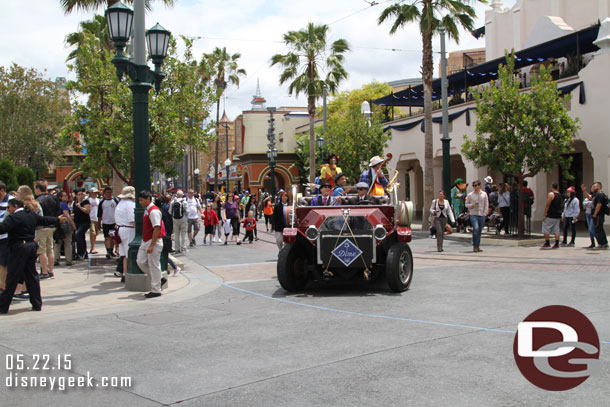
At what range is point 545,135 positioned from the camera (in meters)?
18.5

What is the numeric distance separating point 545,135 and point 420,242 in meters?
5.23

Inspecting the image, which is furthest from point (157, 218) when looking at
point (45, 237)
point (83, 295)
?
point (45, 237)

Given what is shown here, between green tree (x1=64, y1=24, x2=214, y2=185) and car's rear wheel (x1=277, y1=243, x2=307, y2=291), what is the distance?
8164mm

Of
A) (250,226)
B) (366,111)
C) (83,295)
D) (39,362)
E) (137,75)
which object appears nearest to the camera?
(39,362)

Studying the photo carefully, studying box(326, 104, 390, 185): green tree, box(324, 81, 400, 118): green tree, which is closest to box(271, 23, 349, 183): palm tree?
box(326, 104, 390, 185): green tree

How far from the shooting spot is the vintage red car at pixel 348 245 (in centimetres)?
967

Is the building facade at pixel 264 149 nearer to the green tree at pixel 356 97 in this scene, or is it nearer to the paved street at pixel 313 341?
the green tree at pixel 356 97

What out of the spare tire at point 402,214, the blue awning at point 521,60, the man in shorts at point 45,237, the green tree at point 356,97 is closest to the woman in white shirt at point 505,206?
the blue awning at point 521,60

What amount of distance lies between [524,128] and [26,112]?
31597mm

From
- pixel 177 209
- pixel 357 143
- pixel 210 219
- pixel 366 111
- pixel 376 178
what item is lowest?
pixel 210 219

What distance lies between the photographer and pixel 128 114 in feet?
57.8

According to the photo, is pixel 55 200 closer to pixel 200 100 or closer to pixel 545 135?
pixel 200 100

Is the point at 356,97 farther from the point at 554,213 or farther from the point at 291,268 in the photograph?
the point at 291,268

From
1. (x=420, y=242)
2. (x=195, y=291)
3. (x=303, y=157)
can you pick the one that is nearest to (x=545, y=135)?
(x=420, y=242)
